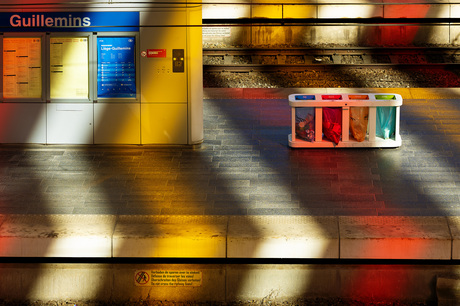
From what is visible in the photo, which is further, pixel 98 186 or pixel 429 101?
pixel 429 101

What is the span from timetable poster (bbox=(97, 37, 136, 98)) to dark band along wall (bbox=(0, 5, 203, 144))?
0.04ft

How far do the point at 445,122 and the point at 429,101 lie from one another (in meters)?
1.09

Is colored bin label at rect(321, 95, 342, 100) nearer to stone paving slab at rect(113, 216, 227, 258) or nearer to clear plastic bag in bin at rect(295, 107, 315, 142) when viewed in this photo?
clear plastic bag in bin at rect(295, 107, 315, 142)

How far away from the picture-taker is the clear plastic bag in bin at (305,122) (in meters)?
10.1

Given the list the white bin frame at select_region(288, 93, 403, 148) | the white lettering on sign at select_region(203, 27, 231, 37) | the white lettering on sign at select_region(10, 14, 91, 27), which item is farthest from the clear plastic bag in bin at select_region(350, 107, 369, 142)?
the white lettering on sign at select_region(203, 27, 231, 37)

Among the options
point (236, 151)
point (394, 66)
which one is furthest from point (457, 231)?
point (394, 66)

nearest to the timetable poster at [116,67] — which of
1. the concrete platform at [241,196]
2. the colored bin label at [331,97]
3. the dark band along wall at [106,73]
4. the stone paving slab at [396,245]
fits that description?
the dark band along wall at [106,73]

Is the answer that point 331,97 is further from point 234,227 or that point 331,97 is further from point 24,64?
point 24,64

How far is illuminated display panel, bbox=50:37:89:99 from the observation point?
1007cm

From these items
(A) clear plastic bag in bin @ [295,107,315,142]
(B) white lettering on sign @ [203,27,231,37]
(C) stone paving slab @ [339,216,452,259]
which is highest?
(B) white lettering on sign @ [203,27,231,37]

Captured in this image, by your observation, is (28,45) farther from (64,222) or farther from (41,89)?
(64,222)

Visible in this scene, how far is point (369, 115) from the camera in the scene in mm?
9961

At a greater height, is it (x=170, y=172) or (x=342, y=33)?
(x=342, y=33)

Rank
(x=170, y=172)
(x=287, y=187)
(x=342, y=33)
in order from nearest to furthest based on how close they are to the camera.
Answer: (x=287, y=187) → (x=170, y=172) → (x=342, y=33)
